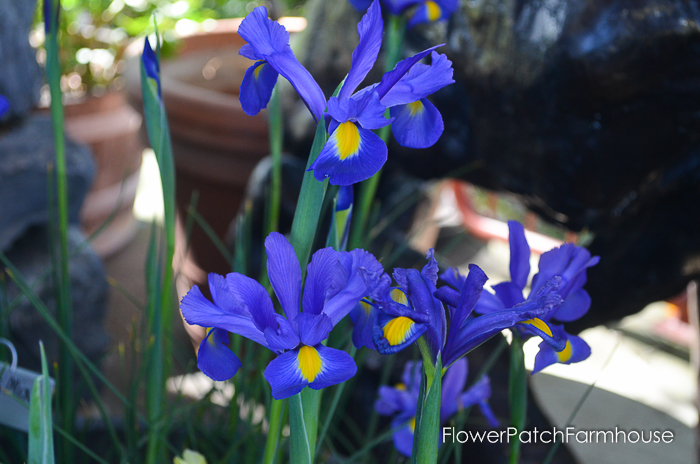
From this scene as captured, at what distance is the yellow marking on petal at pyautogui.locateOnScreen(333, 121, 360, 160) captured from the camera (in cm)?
30

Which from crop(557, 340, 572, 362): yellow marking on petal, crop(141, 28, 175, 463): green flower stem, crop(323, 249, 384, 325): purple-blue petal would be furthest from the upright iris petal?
crop(141, 28, 175, 463): green flower stem

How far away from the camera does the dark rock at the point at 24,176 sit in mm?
973

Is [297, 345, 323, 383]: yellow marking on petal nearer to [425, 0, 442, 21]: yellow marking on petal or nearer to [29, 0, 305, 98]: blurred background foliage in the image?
[425, 0, 442, 21]: yellow marking on petal

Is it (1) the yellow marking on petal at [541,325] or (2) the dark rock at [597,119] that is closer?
(1) the yellow marking on petal at [541,325]

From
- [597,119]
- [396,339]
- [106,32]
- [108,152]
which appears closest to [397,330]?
[396,339]

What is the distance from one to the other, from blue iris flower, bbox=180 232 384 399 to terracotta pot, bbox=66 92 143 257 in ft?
4.16

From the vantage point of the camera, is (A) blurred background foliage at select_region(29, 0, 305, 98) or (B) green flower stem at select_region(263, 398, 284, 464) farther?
(A) blurred background foliage at select_region(29, 0, 305, 98)

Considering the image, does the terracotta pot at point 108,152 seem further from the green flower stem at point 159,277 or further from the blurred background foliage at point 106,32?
the green flower stem at point 159,277

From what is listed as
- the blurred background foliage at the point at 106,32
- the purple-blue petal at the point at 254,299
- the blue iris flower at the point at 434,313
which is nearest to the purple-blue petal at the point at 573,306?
the blue iris flower at the point at 434,313

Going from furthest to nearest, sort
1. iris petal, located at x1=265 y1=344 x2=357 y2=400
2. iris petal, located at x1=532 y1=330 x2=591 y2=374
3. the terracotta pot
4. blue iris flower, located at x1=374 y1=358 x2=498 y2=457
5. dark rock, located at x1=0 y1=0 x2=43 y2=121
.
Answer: the terracotta pot < dark rock, located at x1=0 y1=0 x2=43 y2=121 < blue iris flower, located at x1=374 y1=358 x2=498 y2=457 < iris petal, located at x1=532 y1=330 x2=591 y2=374 < iris petal, located at x1=265 y1=344 x2=357 y2=400

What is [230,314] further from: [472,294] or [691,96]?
[691,96]

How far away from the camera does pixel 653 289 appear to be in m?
0.84

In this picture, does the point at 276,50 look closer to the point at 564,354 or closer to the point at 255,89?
the point at 255,89

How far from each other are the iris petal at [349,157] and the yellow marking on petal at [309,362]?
9cm
